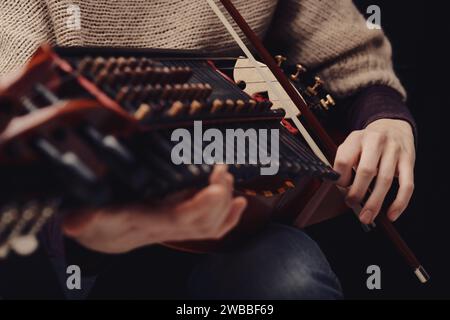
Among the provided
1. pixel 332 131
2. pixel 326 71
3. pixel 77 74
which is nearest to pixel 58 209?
pixel 77 74

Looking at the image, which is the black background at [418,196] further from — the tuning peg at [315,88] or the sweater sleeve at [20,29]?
the sweater sleeve at [20,29]

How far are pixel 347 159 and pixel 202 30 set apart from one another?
0.43m

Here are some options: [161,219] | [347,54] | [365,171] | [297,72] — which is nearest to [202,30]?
[297,72]

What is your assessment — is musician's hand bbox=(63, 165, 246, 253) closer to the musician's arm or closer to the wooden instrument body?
the wooden instrument body

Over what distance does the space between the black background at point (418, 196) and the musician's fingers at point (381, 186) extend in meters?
0.53

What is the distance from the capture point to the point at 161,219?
1.97 feet

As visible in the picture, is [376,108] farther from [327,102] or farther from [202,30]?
[202,30]

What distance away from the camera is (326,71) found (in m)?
1.21

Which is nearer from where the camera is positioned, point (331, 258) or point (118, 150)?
point (118, 150)

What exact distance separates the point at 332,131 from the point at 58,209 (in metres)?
0.70

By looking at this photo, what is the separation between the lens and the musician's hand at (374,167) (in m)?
0.88
